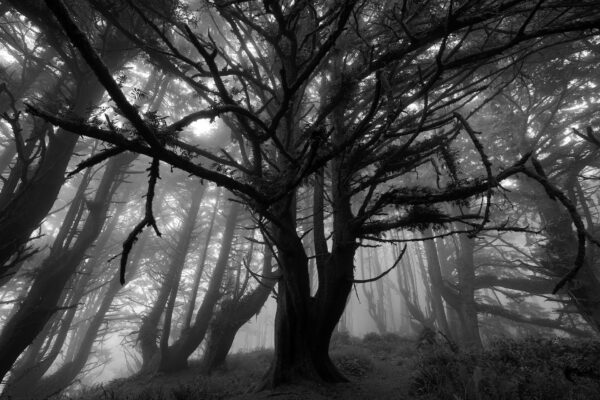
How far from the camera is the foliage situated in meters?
3.16

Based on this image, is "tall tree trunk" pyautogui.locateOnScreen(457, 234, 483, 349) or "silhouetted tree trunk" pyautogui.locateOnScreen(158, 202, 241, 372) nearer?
"silhouetted tree trunk" pyautogui.locateOnScreen(158, 202, 241, 372)

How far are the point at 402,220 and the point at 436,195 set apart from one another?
1.36 ft

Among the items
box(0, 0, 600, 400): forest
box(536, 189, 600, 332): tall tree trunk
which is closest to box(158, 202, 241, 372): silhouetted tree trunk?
box(0, 0, 600, 400): forest

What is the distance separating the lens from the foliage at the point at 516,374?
10.4 feet

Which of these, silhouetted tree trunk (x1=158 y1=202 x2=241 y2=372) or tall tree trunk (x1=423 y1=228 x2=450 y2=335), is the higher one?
tall tree trunk (x1=423 y1=228 x2=450 y2=335)

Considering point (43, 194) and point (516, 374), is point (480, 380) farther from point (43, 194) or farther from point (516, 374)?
point (43, 194)

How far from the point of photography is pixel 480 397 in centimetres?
293

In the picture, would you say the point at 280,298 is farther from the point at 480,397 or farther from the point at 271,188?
the point at 480,397

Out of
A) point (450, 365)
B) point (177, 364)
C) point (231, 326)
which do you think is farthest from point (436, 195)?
point (177, 364)

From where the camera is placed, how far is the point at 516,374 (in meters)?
3.77

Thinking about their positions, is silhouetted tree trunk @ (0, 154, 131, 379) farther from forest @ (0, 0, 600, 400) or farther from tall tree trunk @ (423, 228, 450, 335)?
tall tree trunk @ (423, 228, 450, 335)

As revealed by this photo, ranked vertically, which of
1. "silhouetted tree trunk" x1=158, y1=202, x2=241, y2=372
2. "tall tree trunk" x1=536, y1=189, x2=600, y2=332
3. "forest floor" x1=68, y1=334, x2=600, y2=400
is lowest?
"forest floor" x1=68, y1=334, x2=600, y2=400

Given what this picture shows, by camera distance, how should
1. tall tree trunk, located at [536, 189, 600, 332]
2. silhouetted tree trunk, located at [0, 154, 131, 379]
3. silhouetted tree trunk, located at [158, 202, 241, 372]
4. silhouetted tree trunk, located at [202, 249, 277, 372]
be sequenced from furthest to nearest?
silhouetted tree trunk, located at [158, 202, 241, 372], silhouetted tree trunk, located at [202, 249, 277, 372], tall tree trunk, located at [536, 189, 600, 332], silhouetted tree trunk, located at [0, 154, 131, 379]

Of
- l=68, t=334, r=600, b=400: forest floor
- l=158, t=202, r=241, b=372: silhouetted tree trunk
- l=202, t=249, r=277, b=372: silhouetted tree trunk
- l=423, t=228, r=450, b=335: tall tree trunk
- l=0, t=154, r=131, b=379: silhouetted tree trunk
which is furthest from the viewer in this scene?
l=423, t=228, r=450, b=335: tall tree trunk
